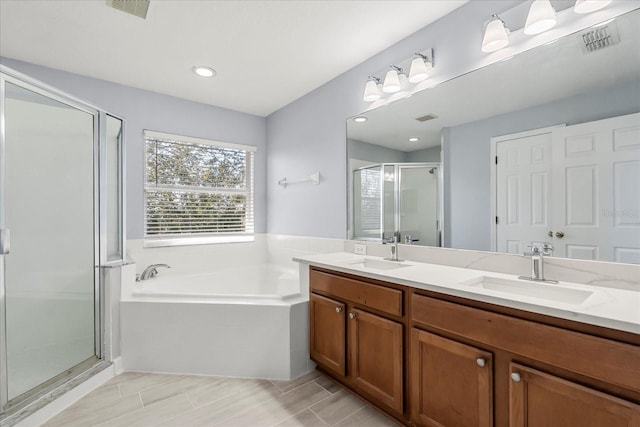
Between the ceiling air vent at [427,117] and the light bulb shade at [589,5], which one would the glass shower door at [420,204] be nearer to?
the ceiling air vent at [427,117]

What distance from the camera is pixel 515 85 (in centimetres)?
162

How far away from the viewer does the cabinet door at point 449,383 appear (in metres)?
1.21

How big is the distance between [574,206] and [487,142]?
55 centimetres

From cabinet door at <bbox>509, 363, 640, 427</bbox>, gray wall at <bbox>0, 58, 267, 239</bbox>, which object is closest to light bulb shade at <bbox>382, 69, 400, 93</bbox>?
cabinet door at <bbox>509, 363, 640, 427</bbox>

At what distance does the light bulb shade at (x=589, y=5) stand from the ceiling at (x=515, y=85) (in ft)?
0.29

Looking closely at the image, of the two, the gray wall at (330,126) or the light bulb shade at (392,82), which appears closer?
the gray wall at (330,126)

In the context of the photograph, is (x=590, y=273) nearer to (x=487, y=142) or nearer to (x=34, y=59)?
(x=487, y=142)

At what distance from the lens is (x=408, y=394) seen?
1510mm

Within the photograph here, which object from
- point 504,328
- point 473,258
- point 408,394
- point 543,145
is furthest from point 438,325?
point 543,145

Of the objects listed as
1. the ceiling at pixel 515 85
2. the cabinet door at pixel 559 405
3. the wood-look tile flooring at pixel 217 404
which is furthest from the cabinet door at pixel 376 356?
the ceiling at pixel 515 85

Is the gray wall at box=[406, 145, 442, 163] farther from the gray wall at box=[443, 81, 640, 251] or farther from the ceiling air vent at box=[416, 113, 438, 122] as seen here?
the ceiling air vent at box=[416, 113, 438, 122]

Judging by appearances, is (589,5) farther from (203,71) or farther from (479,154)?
(203,71)

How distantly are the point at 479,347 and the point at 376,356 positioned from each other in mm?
595

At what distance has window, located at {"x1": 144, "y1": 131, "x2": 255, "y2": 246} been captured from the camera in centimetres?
306
